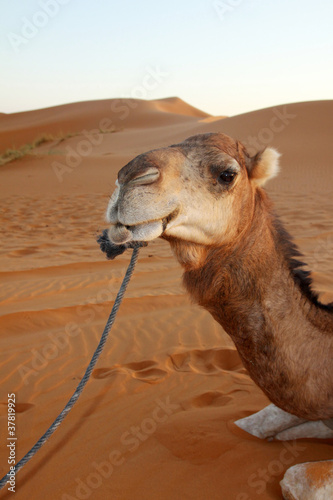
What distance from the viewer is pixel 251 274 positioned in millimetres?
2480

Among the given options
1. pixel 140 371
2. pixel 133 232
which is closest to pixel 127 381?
pixel 140 371

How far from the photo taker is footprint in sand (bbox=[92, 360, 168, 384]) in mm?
4148

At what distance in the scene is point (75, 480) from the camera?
2.87 m

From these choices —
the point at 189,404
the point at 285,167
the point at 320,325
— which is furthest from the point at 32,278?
the point at 285,167

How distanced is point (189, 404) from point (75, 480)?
1179mm

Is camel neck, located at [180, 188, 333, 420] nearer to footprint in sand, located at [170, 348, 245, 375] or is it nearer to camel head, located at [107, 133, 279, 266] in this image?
camel head, located at [107, 133, 279, 266]

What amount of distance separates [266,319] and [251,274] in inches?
10.5

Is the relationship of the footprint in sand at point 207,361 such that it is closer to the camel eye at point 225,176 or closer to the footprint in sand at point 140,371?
the footprint in sand at point 140,371

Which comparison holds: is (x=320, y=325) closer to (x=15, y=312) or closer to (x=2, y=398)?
(x=2, y=398)

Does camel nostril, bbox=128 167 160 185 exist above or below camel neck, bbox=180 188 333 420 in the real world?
above

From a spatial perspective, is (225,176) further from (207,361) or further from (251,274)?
(207,361)

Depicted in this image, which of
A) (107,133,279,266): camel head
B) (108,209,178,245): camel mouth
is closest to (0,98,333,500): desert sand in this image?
(107,133,279,266): camel head

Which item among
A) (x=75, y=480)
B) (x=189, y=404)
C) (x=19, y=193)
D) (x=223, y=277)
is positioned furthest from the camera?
(x=19, y=193)

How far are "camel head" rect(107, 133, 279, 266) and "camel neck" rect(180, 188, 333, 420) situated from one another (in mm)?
162
